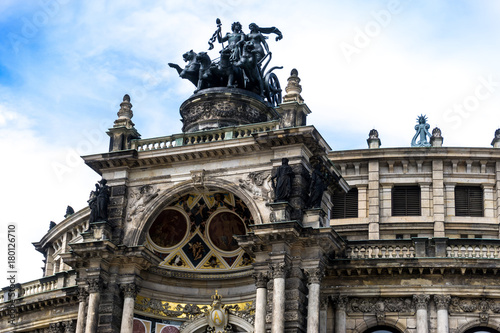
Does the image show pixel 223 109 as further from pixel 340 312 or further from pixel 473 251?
pixel 473 251

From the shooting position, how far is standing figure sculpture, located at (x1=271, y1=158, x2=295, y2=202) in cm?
3625

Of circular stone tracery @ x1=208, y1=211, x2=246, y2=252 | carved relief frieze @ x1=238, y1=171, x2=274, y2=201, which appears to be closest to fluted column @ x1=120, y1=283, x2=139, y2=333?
circular stone tracery @ x1=208, y1=211, x2=246, y2=252

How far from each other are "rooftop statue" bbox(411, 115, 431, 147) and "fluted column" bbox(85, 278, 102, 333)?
2479cm

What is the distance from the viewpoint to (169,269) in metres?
40.1

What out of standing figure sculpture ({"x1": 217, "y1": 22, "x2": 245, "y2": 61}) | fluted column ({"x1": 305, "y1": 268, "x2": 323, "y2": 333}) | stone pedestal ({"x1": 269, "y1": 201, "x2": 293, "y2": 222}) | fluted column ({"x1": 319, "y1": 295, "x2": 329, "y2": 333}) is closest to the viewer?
fluted column ({"x1": 305, "y1": 268, "x2": 323, "y2": 333})

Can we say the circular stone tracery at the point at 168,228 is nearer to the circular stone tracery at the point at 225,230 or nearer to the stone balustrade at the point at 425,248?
the circular stone tracery at the point at 225,230

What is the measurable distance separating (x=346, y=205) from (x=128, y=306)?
18.0 m

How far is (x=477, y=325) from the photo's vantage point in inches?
1430

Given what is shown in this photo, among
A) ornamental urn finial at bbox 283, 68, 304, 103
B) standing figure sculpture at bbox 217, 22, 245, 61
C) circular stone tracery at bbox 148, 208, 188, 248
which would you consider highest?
standing figure sculpture at bbox 217, 22, 245, 61

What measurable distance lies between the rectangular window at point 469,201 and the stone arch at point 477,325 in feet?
49.6

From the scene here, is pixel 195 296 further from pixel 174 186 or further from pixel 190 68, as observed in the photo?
pixel 190 68

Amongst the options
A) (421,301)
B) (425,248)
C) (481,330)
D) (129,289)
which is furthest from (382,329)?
(129,289)

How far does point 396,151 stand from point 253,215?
53.4 ft

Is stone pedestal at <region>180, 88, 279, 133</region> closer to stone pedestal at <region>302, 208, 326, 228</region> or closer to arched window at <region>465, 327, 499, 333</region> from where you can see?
stone pedestal at <region>302, 208, 326, 228</region>
